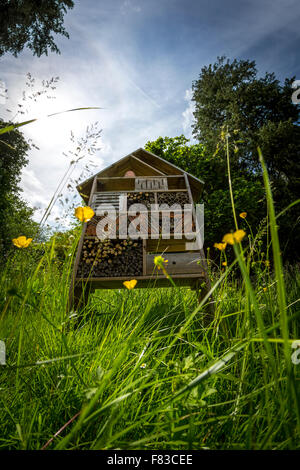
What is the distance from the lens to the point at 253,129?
12180 millimetres

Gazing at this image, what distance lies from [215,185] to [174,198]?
8284 millimetres

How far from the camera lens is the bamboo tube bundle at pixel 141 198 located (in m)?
3.51

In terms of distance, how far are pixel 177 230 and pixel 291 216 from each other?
351 inches

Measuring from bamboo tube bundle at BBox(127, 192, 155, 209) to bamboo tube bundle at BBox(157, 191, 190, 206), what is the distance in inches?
5.5

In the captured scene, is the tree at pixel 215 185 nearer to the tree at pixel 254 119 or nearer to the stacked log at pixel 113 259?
the tree at pixel 254 119

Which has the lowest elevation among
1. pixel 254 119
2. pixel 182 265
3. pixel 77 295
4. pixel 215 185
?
pixel 77 295

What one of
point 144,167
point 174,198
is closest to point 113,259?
point 174,198

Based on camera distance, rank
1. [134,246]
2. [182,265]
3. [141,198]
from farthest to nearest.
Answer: [141,198] < [134,246] < [182,265]

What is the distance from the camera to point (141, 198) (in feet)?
11.7

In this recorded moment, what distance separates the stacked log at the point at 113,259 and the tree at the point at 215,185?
5988 millimetres

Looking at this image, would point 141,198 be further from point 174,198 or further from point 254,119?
point 254,119

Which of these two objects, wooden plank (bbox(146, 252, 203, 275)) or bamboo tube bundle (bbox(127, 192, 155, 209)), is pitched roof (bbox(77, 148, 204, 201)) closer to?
bamboo tube bundle (bbox(127, 192, 155, 209))
